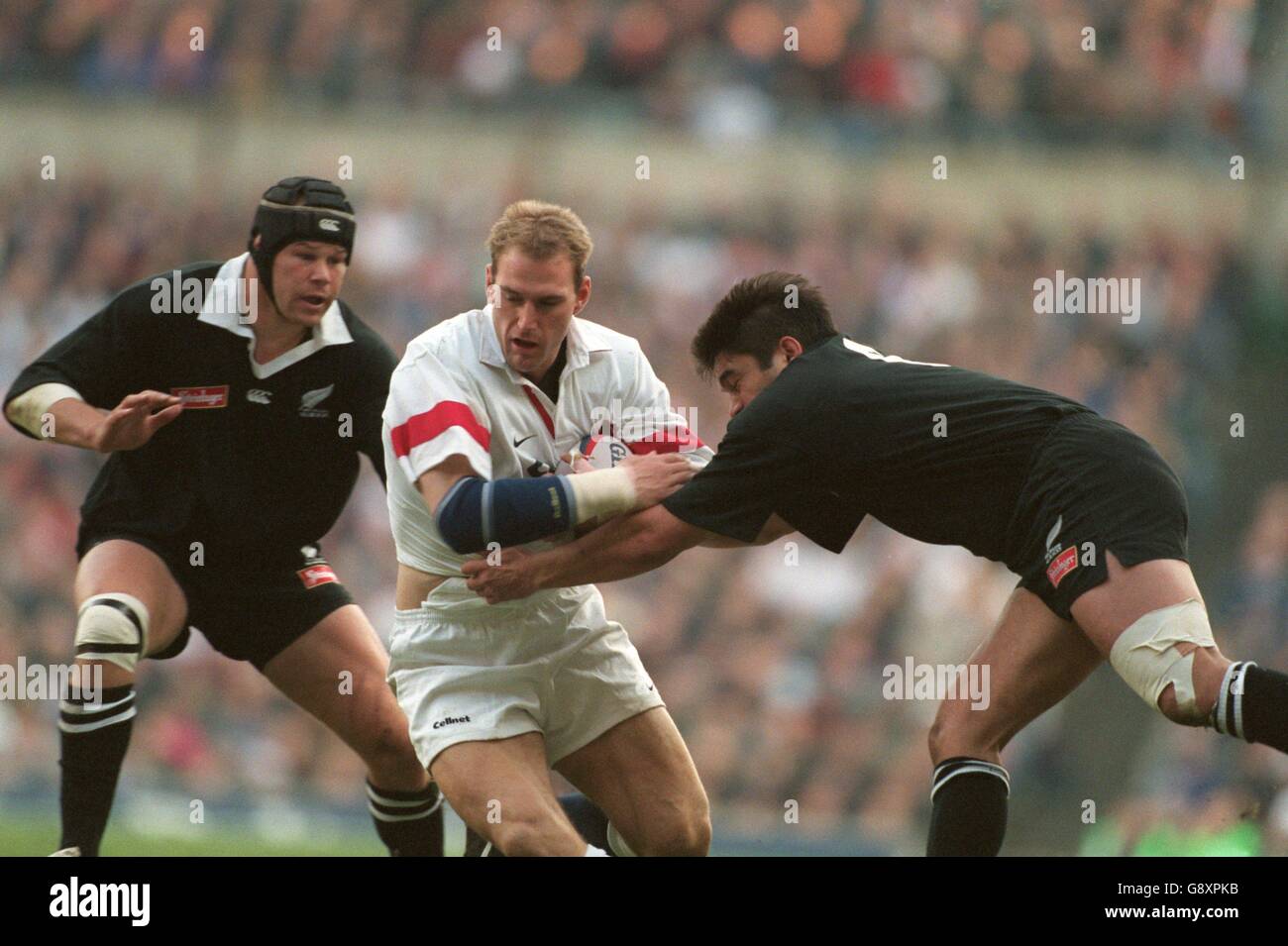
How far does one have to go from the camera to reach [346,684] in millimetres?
6812

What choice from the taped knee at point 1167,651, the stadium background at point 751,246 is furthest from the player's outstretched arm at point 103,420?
the stadium background at point 751,246

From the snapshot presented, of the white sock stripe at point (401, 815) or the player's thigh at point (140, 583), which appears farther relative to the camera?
the white sock stripe at point (401, 815)

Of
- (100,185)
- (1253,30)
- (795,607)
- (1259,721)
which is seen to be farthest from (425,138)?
(1259,721)

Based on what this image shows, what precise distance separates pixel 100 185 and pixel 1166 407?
869 cm

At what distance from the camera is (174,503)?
22.3 feet

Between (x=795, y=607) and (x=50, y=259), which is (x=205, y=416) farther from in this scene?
(x=50, y=259)

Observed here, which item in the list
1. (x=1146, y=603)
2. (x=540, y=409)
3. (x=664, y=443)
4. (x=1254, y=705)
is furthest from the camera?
(x=664, y=443)

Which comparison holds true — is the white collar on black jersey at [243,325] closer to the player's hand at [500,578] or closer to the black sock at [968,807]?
the player's hand at [500,578]

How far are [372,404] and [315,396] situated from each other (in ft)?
0.69

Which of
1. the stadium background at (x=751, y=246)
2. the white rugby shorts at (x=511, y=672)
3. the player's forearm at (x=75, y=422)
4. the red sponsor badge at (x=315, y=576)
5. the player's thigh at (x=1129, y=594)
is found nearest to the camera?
the player's thigh at (x=1129, y=594)

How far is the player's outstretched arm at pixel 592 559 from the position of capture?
226 inches

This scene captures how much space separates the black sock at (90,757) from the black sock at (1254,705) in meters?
3.66

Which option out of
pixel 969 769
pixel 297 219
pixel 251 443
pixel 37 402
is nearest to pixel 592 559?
pixel 969 769

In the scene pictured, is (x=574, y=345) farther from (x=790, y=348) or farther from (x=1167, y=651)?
(x=1167, y=651)
